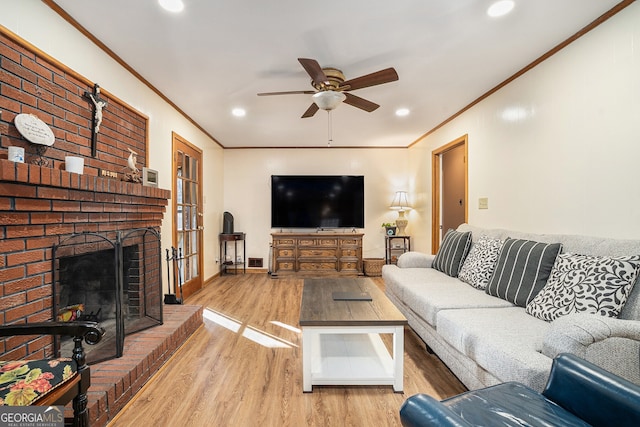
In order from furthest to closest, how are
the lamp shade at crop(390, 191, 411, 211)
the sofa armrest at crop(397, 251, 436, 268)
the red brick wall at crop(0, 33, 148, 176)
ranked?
the lamp shade at crop(390, 191, 411, 211) → the sofa armrest at crop(397, 251, 436, 268) → the red brick wall at crop(0, 33, 148, 176)

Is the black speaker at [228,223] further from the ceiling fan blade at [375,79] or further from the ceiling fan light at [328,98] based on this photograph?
the ceiling fan blade at [375,79]

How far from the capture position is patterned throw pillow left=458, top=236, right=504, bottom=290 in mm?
2475

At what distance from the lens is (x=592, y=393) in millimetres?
1040

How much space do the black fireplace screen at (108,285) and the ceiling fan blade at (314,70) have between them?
171 centimetres

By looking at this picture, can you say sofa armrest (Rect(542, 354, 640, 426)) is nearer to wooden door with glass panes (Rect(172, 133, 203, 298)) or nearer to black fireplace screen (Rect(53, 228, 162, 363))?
black fireplace screen (Rect(53, 228, 162, 363))

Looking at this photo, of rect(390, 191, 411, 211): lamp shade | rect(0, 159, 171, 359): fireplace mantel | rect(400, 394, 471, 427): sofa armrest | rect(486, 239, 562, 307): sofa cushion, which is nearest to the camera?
rect(400, 394, 471, 427): sofa armrest

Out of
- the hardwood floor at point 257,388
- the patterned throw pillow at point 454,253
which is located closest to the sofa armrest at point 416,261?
the patterned throw pillow at point 454,253

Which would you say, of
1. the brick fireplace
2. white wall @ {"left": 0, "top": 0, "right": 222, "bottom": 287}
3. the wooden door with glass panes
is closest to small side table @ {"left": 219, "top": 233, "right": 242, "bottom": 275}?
white wall @ {"left": 0, "top": 0, "right": 222, "bottom": 287}

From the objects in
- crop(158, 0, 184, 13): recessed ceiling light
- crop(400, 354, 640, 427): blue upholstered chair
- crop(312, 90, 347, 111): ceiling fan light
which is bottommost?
crop(400, 354, 640, 427): blue upholstered chair

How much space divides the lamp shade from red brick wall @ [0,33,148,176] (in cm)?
413

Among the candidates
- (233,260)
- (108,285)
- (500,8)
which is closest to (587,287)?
(500,8)

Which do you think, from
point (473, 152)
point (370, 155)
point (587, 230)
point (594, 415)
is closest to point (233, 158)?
point (370, 155)

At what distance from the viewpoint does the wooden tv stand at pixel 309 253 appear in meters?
5.17

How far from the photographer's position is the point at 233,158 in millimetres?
5652
